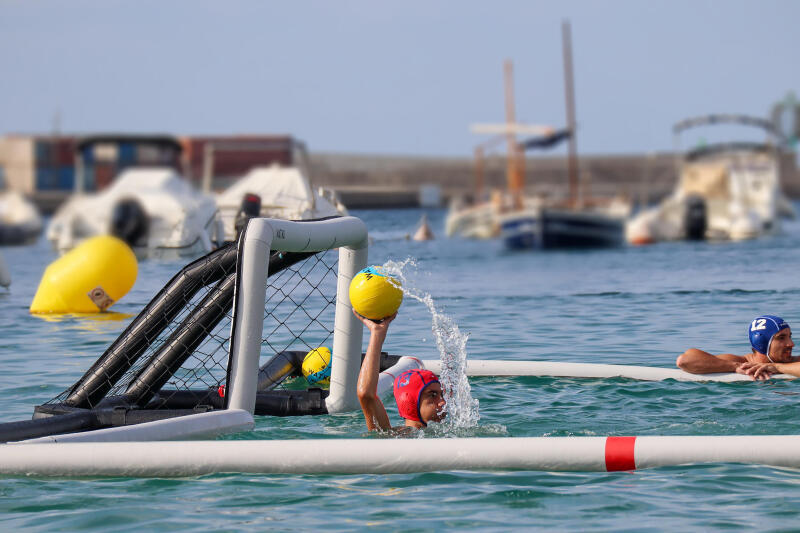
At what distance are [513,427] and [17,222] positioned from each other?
46.3 m

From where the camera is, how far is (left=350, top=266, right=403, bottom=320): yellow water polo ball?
7.82m

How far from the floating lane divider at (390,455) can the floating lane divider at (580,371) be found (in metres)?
3.34

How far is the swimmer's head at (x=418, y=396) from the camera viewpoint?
8.34m


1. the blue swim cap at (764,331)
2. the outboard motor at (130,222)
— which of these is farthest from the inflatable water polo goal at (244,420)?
the outboard motor at (130,222)

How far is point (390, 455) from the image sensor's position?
7.43 m

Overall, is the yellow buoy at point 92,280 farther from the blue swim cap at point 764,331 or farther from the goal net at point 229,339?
the blue swim cap at point 764,331

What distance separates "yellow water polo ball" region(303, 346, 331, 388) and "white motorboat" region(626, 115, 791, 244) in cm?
3941

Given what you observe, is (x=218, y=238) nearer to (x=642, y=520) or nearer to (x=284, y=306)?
(x=284, y=306)

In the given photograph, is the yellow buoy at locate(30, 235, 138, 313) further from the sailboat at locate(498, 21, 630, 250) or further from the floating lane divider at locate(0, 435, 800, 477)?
the sailboat at locate(498, 21, 630, 250)


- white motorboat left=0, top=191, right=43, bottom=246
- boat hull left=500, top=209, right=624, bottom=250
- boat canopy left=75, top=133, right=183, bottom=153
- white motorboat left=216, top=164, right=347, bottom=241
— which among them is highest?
boat canopy left=75, top=133, right=183, bottom=153

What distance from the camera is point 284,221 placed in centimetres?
854

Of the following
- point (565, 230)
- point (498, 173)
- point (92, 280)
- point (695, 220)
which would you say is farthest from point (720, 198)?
point (498, 173)

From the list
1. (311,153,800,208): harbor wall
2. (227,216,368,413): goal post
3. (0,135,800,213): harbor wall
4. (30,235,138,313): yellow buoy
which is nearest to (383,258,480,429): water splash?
(227,216,368,413): goal post

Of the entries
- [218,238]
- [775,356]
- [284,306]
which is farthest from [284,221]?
[218,238]
